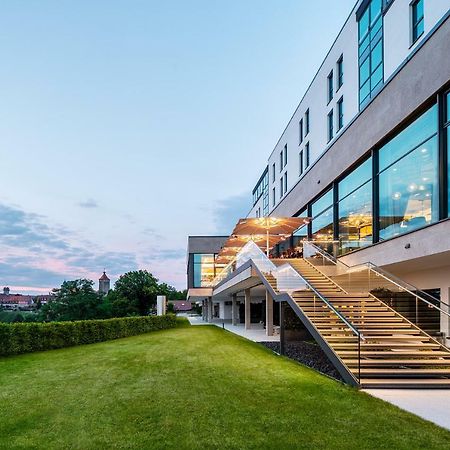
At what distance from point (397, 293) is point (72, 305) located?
53351mm

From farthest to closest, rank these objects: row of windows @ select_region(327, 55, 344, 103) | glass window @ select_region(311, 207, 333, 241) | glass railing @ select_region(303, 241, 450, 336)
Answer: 1. glass window @ select_region(311, 207, 333, 241)
2. row of windows @ select_region(327, 55, 344, 103)
3. glass railing @ select_region(303, 241, 450, 336)

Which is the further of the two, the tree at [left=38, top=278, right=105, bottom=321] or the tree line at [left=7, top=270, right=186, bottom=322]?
the tree at [left=38, top=278, right=105, bottom=321]

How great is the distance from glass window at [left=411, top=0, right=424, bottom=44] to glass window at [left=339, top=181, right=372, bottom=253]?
5.57 metres

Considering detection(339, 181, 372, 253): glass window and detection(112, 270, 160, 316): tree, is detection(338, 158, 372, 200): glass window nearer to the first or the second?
detection(339, 181, 372, 253): glass window

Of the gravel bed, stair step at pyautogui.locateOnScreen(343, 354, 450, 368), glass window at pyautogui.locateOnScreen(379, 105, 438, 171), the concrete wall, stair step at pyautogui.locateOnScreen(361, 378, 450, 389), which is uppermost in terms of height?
the concrete wall

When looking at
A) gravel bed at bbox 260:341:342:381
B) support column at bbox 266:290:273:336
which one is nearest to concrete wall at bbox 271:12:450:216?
support column at bbox 266:290:273:336

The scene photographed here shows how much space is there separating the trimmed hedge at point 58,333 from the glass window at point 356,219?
494 inches

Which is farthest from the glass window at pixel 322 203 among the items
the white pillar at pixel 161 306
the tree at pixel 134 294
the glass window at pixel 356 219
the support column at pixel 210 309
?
the tree at pixel 134 294

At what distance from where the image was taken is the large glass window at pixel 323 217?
2180cm

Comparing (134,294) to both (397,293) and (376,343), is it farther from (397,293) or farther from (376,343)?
(376,343)

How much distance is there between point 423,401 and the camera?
735 centimetres

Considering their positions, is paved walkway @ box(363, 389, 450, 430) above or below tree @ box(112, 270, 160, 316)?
above

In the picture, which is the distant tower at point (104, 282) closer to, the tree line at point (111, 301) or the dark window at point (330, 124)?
the tree line at point (111, 301)

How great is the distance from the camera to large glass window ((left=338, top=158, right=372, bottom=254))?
17.0 meters
